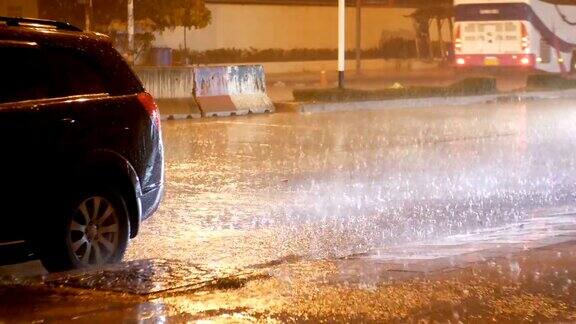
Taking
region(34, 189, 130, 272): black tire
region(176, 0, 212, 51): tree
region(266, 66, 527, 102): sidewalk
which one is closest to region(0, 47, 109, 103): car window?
region(34, 189, 130, 272): black tire

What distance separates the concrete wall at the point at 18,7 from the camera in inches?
1547

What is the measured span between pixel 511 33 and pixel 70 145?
29.7m

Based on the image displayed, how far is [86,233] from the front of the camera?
8328 millimetres

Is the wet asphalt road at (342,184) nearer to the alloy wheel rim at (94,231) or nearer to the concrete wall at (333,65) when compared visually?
the alloy wheel rim at (94,231)

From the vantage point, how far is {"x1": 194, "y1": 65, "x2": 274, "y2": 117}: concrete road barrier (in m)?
23.7

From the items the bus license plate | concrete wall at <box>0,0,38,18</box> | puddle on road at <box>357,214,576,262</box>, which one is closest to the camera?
puddle on road at <box>357,214,576,262</box>

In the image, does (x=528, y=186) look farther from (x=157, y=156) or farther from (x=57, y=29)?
(x=57, y=29)

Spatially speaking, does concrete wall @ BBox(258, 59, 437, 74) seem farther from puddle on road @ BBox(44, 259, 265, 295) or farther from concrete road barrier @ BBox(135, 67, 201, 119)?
puddle on road @ BBox(44, 259, 265, 295)

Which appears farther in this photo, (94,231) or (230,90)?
(230,90)

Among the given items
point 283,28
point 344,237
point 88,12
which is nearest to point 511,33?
point 88,12

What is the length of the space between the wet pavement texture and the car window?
1449 millimetres

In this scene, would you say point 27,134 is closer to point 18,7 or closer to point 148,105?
point 148,105

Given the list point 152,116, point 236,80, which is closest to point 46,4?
point 236,80

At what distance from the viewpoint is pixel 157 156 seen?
9.08 meters
